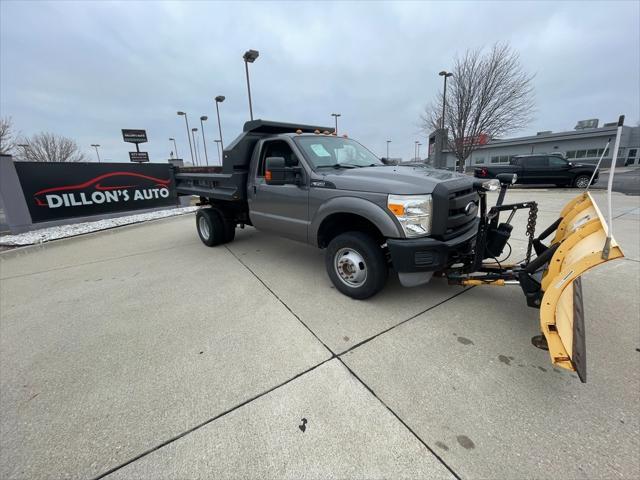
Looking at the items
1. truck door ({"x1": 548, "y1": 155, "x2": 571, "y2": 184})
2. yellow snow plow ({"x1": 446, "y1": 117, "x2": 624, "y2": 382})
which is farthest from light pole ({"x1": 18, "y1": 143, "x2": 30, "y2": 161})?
truck door ({"x1": 548, "y1": 155, "x2": 571, "y2": 184})

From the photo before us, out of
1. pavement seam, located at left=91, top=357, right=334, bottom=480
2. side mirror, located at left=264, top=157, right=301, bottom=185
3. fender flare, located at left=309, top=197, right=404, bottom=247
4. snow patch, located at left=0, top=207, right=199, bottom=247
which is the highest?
side mirror, located at left=264, top=157, right=301, bottom=185

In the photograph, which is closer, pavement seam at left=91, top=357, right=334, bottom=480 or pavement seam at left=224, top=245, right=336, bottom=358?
pavement seam at left=91, top=357, right=334, bottom=480

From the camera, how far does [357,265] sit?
318 cm

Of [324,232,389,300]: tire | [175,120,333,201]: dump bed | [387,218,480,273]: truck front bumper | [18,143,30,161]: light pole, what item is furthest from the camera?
[18,143,30,161]: light pole

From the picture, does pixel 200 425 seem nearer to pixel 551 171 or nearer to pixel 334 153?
pixel 334 153

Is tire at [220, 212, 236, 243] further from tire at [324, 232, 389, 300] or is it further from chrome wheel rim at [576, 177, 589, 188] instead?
chrome wheel rim at [576, 177, 589, 188]

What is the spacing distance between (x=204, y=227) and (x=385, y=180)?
417 centimetres

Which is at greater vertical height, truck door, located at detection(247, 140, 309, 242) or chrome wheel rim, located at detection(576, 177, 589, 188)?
truck door, located at detection(247, 140, 309, 242)

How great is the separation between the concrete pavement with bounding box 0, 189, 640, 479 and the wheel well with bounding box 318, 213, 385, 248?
642 mm

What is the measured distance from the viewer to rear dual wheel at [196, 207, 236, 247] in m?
5.53

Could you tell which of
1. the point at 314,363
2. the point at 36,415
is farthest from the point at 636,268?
the point at 36,415

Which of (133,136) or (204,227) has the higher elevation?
(133,136)

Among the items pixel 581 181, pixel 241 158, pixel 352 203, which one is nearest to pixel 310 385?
pixel 352 203

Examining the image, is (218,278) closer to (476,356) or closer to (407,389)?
(407,389)
